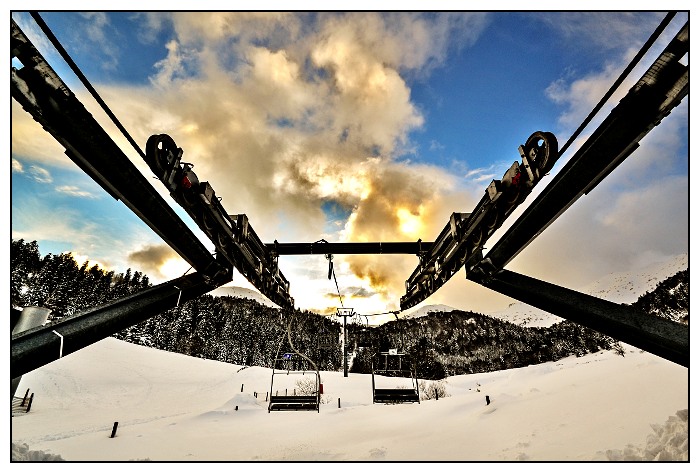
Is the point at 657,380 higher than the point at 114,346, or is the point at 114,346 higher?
the point at 114,346

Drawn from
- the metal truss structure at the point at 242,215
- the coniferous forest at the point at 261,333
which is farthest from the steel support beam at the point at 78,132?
the coniferous forest at the point at 261,333

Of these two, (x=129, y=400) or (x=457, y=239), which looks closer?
(x=457, y=239)

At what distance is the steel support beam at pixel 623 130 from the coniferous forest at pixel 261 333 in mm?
43918

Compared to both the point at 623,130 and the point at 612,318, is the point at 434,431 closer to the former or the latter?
the point at 612,318

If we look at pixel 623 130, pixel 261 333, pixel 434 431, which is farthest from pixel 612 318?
pixel 261 333

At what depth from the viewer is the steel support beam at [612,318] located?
9.55ft

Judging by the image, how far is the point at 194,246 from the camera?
4832 mm

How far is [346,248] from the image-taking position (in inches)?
336

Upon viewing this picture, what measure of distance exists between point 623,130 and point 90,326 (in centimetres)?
589

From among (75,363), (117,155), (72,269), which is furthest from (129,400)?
(72,269)

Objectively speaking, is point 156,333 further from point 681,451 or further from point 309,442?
point 681,451

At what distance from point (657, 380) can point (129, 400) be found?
121ft

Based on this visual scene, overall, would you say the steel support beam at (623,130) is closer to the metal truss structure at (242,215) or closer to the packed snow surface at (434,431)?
the metal truss structure at (242,215)

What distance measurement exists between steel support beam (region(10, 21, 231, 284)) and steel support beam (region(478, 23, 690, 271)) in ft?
15.0
